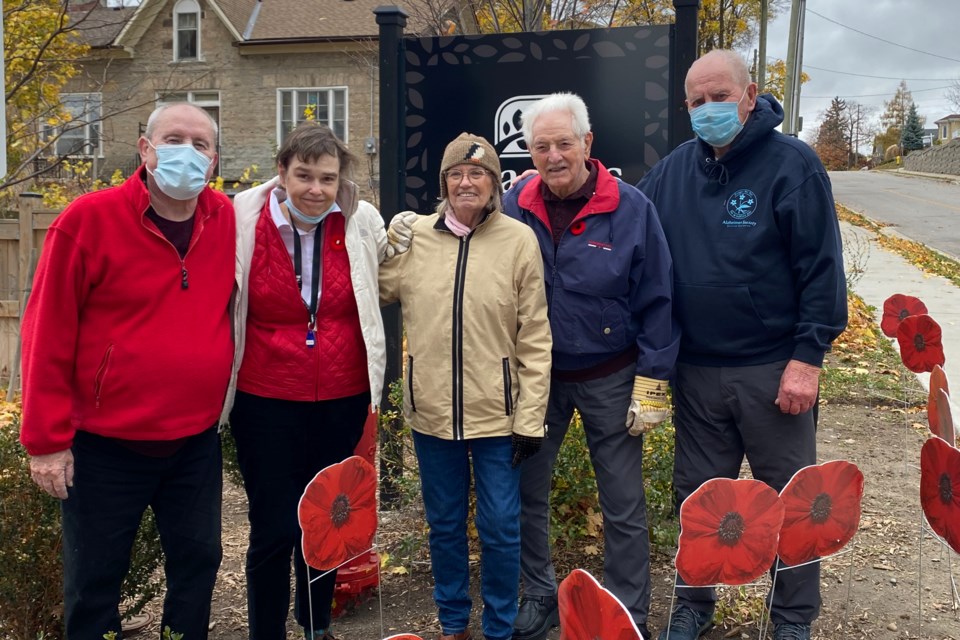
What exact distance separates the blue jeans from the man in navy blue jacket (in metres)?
0.28

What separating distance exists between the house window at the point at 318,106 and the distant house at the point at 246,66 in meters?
0.03

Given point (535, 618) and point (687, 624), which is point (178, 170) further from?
point (687, 624)

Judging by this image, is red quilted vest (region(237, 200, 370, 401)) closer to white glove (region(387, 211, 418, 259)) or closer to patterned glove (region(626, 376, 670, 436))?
white glove (region(387, 211, 418, 259))

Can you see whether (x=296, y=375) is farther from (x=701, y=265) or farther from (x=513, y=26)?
(x=513, y=26)

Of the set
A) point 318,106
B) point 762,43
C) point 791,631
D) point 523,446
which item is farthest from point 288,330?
point 762,43

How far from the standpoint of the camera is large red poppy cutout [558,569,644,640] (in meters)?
1.77

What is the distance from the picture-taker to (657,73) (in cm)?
430

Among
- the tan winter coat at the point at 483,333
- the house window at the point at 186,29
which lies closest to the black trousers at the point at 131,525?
the tan winter coat at the point at 483,333

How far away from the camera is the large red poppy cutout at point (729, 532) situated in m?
2.48

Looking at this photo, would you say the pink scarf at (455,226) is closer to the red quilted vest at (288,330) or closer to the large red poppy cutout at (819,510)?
the red quilted vest at (288,330)

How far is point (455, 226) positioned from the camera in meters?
3.11

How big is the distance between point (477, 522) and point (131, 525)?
1207 millimetres

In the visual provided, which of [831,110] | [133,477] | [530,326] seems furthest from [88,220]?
[831,110]

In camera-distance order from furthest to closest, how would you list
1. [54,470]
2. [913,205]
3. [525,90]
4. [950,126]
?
[950,126] → [913,205] → [525,90] → [54,470]
